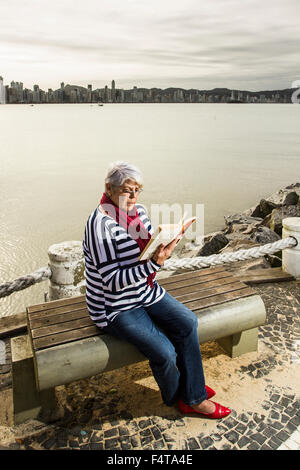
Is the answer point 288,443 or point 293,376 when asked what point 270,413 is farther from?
point 293,376

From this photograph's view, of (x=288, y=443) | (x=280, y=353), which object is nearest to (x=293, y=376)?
(x=280, y=353)

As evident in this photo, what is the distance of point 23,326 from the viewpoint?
4254 mm

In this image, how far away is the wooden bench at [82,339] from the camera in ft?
9.73

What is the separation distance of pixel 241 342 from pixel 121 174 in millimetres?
2009

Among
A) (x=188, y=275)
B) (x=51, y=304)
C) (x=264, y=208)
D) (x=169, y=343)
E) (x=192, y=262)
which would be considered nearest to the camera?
(x=169, y=343)

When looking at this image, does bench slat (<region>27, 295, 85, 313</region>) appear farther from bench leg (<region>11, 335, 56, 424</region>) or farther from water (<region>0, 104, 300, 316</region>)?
water (<region>0, 104, 300, 316</region>)

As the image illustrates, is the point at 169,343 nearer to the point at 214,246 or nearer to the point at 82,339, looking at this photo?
the point at 82,339

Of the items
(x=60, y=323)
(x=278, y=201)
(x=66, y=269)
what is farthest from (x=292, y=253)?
(x=278, y=201)

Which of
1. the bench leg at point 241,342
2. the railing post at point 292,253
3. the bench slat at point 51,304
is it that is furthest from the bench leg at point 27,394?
the railing post at point 292,253

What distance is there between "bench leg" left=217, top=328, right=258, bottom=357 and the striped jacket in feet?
3.93

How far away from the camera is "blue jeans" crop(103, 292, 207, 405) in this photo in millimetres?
3007

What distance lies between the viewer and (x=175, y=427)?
309 centimetres

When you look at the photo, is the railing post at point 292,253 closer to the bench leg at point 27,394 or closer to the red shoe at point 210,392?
the red shoe at point 210,392

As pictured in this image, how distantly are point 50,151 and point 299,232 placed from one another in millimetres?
42534
